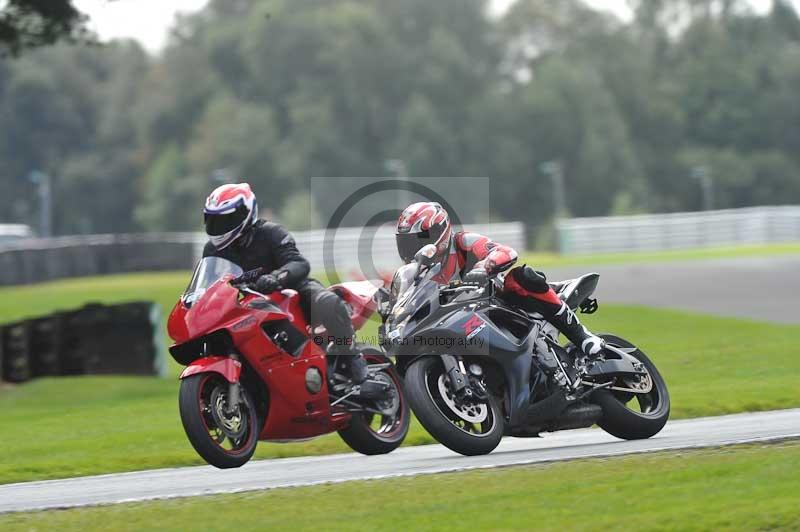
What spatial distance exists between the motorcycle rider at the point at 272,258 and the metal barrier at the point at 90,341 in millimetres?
7355

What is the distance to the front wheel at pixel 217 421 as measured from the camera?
902cm

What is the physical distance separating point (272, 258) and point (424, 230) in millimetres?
1039

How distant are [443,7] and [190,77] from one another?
17.8 meters

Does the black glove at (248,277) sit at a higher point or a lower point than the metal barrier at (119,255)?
higher

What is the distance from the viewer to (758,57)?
9919 centimetres

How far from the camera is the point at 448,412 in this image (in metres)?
9.55

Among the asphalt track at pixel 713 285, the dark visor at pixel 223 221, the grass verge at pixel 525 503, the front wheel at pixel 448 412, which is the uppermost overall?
the dark visor at pixel 223 221

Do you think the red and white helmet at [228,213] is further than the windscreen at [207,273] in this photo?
Yes

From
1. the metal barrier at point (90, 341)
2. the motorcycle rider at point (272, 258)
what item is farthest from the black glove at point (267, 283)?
the metal barrier at point (90, 341)

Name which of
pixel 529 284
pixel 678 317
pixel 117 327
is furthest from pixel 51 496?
pixel 678 317

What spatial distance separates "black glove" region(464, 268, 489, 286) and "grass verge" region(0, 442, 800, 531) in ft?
4.64

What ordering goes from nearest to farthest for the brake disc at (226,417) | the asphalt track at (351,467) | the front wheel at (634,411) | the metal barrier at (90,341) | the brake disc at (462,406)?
the asphalt track at (351,467), the brake disc at (226,417), the brake disc at (462,406), the front wheel at (634,411), the metal barrier at (90,341)

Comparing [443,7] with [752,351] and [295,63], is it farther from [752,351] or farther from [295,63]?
[752,351]

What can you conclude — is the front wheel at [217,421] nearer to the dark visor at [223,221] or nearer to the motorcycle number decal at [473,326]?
the dark visor at [223,221]
